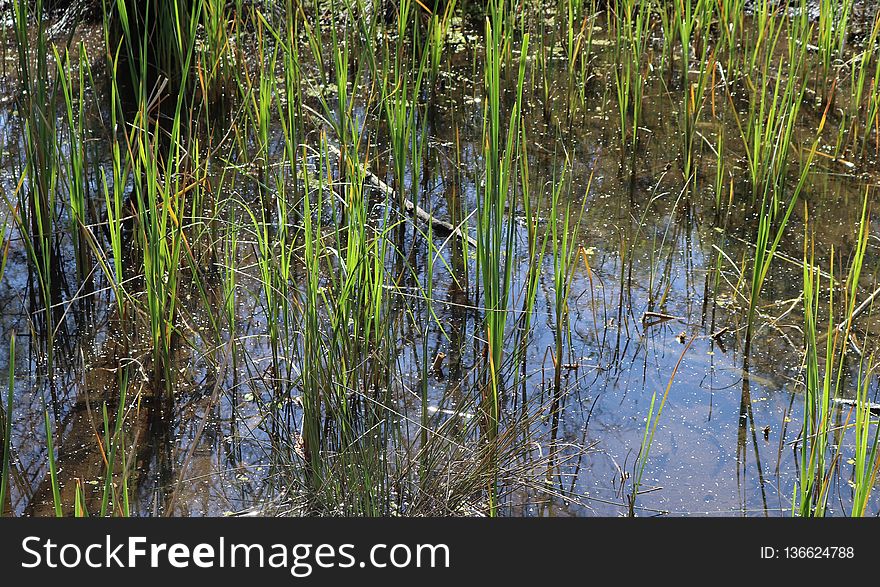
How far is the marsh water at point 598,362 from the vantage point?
195 cm

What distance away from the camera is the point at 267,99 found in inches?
105

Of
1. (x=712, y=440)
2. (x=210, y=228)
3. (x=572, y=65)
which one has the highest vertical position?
(x=572, y=65)

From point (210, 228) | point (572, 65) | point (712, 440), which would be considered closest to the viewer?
point (712, 440)

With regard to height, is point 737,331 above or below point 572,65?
below

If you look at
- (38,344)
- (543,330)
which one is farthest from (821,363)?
(38,344)

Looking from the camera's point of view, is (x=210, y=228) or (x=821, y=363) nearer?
(x=821, y=363)

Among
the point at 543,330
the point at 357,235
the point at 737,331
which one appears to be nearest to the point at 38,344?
the point at 357,235

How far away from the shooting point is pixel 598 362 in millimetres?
2314

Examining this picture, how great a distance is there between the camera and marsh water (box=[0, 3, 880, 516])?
195 cm

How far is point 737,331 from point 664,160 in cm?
100
